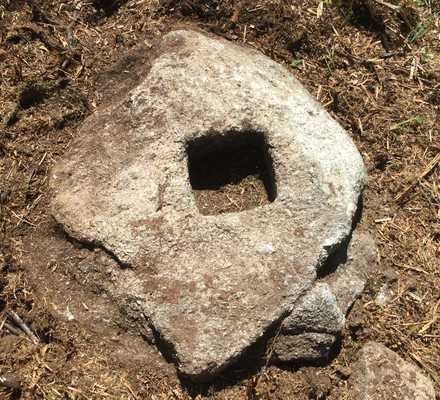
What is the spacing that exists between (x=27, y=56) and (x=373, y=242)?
6.62 ft

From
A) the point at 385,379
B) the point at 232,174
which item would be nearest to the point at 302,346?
the point at 385,379

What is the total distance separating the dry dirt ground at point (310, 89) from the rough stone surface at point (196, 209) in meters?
0.19

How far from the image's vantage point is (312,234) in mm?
2555

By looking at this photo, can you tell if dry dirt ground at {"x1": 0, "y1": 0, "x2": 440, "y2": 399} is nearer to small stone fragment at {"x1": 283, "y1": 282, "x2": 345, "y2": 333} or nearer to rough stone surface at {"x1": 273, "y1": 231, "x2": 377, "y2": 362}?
rough stone surface at {"x1": 273, "y1": 231, "x2": 377, "y2": 362}

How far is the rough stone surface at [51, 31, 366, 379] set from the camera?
2424 millimetres

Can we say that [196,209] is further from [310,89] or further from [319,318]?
[310,89]

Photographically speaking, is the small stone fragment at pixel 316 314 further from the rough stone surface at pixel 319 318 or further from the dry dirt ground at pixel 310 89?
the dry dirt ground at pixel 310 89

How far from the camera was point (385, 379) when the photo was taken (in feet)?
8.63

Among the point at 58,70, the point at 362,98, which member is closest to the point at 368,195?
the point at 362,98

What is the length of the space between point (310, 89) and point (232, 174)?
74 centimetres

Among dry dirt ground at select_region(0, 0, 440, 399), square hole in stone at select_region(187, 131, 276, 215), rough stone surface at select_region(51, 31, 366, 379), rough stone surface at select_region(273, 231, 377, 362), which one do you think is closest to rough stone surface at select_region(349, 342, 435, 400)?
dry dirt ground at select_region(0, 0, 440, 399)

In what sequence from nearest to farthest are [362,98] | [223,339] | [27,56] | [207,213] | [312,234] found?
[223,339], [312,234], [207,213], [27,56], [362,98]

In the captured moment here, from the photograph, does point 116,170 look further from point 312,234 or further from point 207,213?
point 312,234

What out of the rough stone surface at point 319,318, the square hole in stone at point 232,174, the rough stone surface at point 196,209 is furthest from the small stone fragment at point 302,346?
the square hole in stone at point 232,174
